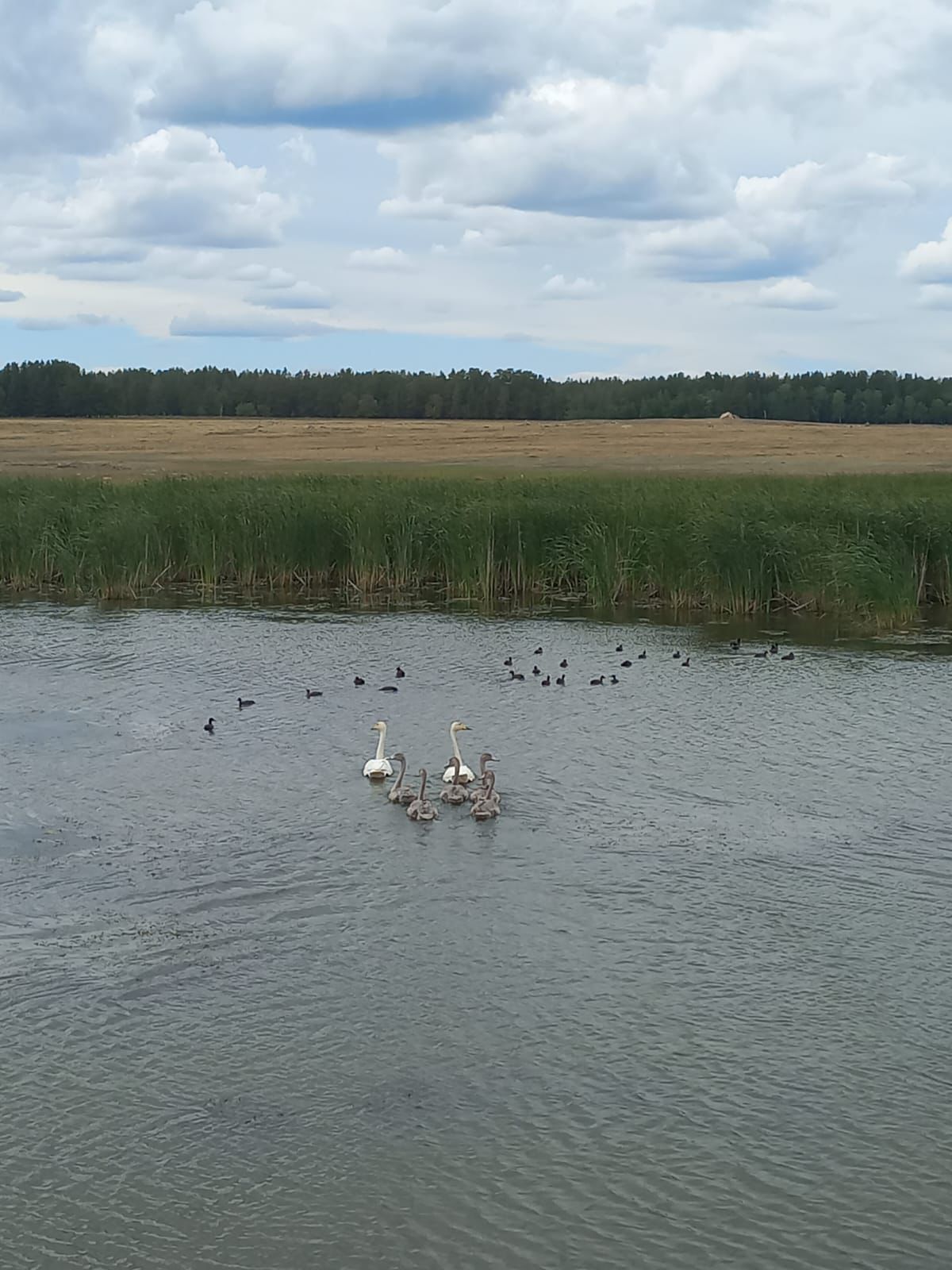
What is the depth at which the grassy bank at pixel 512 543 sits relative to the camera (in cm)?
2522

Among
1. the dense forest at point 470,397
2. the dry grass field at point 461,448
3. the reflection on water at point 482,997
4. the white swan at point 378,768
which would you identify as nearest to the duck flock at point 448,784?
the white swan at point 378,768

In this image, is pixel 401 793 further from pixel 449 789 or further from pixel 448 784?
pixel 448 784

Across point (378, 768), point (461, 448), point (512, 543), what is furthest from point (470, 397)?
point (378, 768)

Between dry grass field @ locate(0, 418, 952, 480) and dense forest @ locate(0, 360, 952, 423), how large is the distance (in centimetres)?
726

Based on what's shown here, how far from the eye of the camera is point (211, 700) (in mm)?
18703

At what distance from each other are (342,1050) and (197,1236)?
6.15ft

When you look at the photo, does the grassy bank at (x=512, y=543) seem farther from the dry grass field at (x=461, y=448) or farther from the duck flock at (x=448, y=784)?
the dry grass field at (x=461, y=448)

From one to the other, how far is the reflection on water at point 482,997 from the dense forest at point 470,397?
296 ft

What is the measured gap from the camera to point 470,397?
351 feet

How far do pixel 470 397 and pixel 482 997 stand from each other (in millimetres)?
99139

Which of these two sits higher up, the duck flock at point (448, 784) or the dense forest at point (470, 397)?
→ the dense forest at point (470, 397)

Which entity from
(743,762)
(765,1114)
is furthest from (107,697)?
(765,1114)

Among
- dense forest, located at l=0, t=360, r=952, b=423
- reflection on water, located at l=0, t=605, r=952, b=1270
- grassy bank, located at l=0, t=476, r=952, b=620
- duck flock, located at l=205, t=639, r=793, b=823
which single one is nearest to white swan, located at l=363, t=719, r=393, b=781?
duck flock, located at l=205, t=639, r=793, b=823

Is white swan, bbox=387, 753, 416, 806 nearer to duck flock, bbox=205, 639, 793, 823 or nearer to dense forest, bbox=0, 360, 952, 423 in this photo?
duck flock, bbox=205, 639, 793, 823
